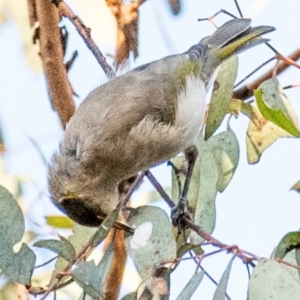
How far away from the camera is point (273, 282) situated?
44.8 inches

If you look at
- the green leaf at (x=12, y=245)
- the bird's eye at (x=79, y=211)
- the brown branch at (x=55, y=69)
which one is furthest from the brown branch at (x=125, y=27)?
the green leaf at (x=12, y=245)

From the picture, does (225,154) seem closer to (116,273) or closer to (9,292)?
(116,273)

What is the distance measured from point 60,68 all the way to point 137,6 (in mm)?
316

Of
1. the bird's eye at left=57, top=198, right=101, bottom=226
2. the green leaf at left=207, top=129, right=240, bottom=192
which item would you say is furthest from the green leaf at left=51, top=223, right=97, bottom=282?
the green leaf at left=207, top=129, right=240, bottom=192

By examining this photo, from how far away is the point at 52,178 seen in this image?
5.15 ft

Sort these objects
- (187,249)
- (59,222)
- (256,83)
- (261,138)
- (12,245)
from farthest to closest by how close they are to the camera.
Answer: (256,83) < (59,222) < (261,138) < (187,249) < (12,245)

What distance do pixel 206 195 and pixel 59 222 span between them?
0.46m


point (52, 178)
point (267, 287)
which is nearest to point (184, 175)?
point (52, 178)

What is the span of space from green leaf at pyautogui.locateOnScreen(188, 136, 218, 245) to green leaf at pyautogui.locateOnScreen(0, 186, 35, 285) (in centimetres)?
33

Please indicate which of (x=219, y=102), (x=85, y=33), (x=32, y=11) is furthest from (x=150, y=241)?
(x=32, y=11)

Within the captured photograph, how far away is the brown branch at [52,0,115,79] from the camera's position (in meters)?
1.92

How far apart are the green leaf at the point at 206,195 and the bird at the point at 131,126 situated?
0.20 m

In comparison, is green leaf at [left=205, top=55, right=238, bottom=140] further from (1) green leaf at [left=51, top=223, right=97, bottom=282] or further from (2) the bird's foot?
(1) green leaf at [left=51, top=223, right=97, bottom=282]

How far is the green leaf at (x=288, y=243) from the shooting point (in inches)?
47.6
